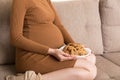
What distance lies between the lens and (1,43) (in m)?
2.04

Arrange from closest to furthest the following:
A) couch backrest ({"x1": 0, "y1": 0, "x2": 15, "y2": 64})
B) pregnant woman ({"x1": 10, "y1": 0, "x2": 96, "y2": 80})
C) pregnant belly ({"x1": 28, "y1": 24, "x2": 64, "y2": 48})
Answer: pregnant woman ({"x1": 10, "y1": 0, "x2": 96, "y2": 80}) → pregnant belly ({"x1": 28, "y1": 24, "x2": 64, "y2": 48}) → couch backrest ({"x1": 0, "y1": 0, "x2": 15, "y2": 64})

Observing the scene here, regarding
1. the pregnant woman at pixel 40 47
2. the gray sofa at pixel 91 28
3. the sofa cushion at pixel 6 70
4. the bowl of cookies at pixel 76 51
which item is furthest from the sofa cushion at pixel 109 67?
the sofa cushion at pixel 6 70

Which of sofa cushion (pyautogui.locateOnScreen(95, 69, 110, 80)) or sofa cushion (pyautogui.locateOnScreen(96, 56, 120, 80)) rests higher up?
sofa cushion (pyautogui.locateOnScreen(95, 69, 110, 80))

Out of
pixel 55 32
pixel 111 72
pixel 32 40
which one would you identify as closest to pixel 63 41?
pixel 55 32

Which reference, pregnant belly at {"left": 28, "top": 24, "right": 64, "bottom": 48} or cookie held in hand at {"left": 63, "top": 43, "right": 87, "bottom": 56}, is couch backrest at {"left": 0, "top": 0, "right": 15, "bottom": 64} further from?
cookie held in hand at {"left": 63, "top": 43, "right": 87, "bottom": 56}

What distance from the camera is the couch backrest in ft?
6.66

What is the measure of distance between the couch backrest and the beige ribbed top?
0.25 metres

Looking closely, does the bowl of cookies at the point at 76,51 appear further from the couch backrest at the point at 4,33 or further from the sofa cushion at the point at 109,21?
the sofa cushion at the point at 109,21

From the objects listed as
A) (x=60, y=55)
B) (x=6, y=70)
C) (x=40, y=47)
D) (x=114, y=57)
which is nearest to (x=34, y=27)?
(x=40, y=47)

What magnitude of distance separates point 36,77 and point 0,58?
507 millimetres

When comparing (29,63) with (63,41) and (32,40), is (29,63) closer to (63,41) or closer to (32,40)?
(32,40)

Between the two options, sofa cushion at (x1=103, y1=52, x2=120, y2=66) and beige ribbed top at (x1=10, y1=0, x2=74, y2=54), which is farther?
sofa cushion at (x1=103, y1=52, x2=120, y2=66)

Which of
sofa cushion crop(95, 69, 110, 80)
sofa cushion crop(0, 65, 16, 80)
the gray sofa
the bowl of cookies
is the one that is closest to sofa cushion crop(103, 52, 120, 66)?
the gray sofa

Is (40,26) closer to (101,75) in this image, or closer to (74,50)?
(74,50)
